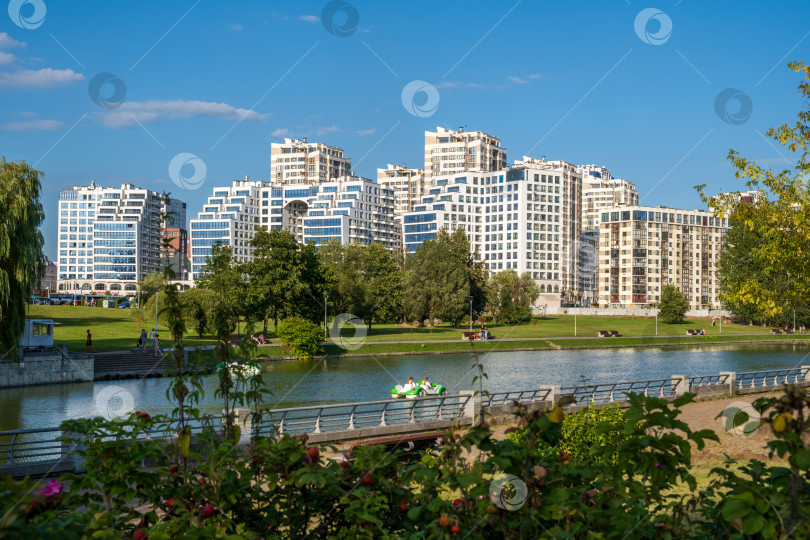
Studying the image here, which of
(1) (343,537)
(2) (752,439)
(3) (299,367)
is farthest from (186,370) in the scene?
(3) (299,367)

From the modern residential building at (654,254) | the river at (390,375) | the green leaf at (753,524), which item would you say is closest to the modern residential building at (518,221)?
the modern residential building at (654,254)

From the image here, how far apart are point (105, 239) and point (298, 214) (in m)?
52.6

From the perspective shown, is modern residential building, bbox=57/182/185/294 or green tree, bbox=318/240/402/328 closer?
green tree, bbox=318/240/402/328

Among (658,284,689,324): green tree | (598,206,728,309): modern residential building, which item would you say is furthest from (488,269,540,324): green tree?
(598,206,728,309): modern residential building

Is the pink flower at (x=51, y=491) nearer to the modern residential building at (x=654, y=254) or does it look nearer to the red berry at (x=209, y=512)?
the red berry at (x=209, y=512)

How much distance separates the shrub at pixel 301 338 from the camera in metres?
59.7

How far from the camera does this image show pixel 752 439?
67.4 ft

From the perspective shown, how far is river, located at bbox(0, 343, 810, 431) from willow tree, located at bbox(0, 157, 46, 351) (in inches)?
172

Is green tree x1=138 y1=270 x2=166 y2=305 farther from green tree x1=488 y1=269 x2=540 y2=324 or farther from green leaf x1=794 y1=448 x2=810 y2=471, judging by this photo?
green tree x1=488 y1=269 x2=540 y2=324

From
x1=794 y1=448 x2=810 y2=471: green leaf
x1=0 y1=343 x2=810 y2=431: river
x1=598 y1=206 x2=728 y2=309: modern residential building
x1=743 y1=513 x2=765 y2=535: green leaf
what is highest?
x1=598 y1=206 x2=728 y2=309: modern residential building

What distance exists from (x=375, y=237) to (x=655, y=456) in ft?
578

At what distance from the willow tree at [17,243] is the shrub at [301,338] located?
25120mm

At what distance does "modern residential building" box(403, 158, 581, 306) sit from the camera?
15762 centimetres

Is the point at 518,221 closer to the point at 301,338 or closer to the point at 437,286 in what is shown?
the point at 437,286
